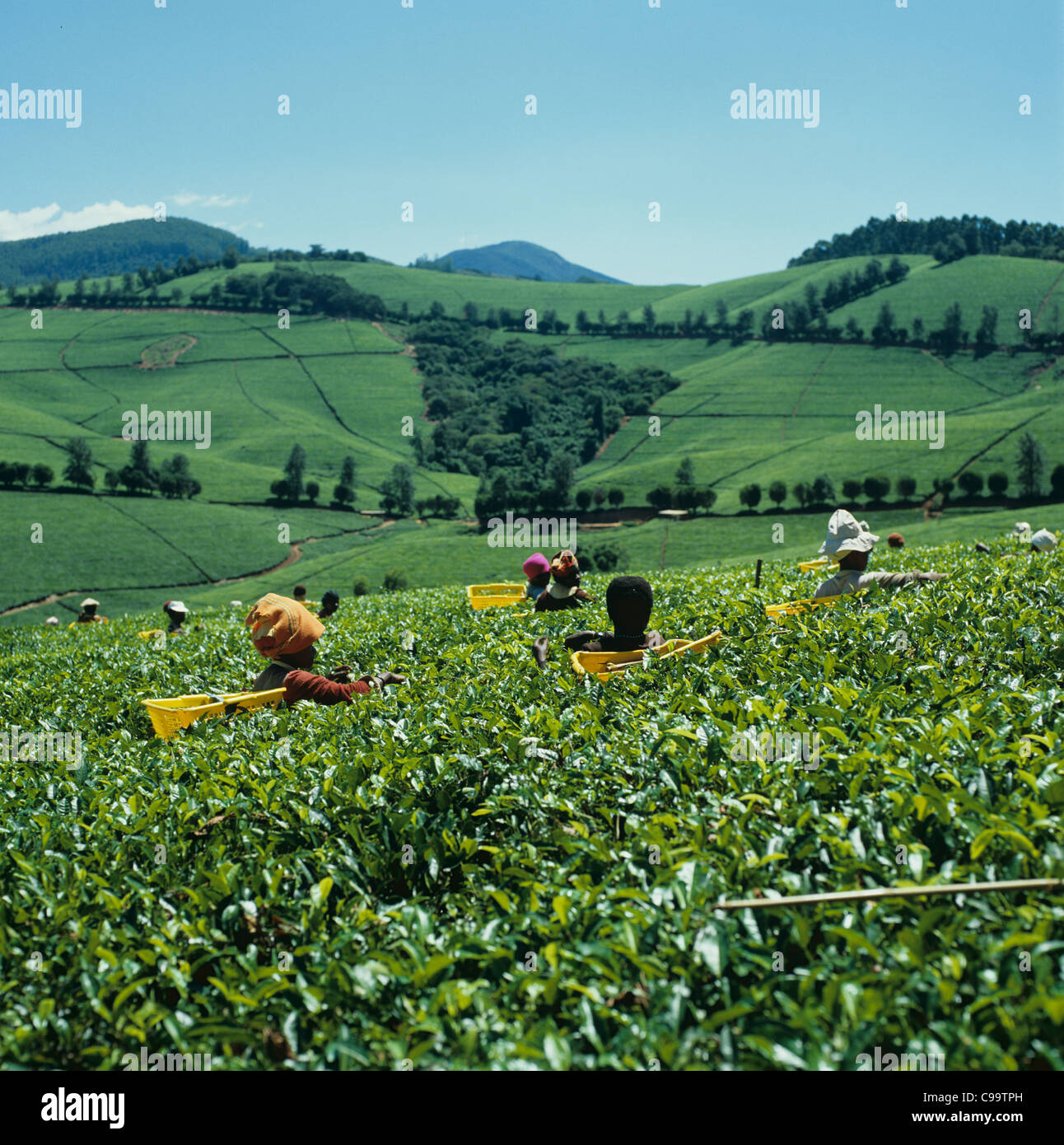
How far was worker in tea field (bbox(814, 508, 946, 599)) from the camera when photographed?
9188 mm

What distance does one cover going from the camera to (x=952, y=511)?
255 ft

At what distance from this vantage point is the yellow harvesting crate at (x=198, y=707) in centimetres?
710

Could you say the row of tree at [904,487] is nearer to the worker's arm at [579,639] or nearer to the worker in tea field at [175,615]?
the worker in tea field at [175,615]

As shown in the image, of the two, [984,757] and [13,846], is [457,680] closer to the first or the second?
[13,846]

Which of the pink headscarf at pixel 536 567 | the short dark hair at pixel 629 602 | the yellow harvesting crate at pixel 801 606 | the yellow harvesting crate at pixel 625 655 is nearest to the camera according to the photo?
the yellow harvesting crate at pixel 625 655

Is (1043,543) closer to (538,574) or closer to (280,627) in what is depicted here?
(538,574)

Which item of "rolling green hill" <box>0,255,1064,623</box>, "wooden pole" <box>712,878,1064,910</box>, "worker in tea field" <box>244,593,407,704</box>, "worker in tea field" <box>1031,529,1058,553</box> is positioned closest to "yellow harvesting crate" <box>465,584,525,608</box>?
"worker in tea field" <box>244,593,407,704</box>

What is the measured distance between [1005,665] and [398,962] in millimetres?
4709

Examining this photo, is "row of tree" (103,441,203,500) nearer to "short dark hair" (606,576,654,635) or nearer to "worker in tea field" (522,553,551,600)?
"worker in tea field" (522,553,551,600)

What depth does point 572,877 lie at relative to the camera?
3373 mm

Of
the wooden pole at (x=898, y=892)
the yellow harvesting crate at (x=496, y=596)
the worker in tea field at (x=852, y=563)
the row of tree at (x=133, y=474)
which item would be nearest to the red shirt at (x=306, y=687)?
the wooden pole at (x=898, y=892)

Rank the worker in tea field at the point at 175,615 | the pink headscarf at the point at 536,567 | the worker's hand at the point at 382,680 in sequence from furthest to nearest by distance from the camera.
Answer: the worker in tea field at the point at 175,615 < the pink headscarf at the point at 536,567 < the worker's hand at the point at 382,680

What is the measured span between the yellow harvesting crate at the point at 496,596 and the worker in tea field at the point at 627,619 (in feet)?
19.9
